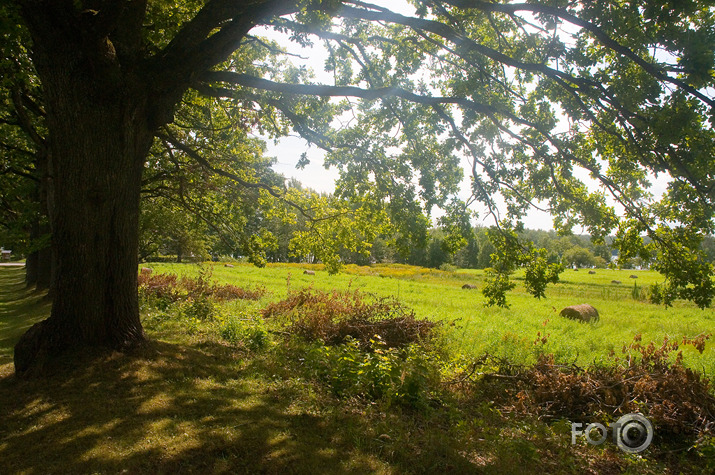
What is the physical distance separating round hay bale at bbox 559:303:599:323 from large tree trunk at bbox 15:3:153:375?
16.0 m

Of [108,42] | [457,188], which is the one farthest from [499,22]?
[108,42]

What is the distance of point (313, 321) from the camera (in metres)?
9.28

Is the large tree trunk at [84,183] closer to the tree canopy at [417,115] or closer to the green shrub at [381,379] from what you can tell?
the tree canopy at [417,115]

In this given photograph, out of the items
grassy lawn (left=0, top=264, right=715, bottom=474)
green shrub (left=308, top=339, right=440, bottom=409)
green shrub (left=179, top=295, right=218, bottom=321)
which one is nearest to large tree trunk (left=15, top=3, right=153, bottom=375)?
grassy lawn (left=0, top=264, right=715, bottom=474)

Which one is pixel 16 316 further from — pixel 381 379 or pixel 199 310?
pixel 381 379

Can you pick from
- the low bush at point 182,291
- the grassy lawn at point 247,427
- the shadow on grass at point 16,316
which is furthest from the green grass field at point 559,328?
the shadow on grass at point 16,316

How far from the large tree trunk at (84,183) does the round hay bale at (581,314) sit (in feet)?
52.4

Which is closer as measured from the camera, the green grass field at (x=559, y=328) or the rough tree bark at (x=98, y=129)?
the rough tree bark at (x=98, y=129)

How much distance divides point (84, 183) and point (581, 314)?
16981 mm

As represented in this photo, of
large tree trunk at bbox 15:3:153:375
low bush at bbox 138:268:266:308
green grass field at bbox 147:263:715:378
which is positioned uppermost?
large tree trunk at bbox 15:3:153:375

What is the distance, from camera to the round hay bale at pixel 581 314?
50.0 ft

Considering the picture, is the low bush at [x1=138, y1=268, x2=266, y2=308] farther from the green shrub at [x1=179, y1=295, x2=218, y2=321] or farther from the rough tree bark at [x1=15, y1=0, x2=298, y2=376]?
the rough tree bark at [x1=15, y1=0, x2=298, y2=376]

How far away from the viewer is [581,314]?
1545 centimetres

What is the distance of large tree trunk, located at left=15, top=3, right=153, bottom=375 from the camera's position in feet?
17.3
